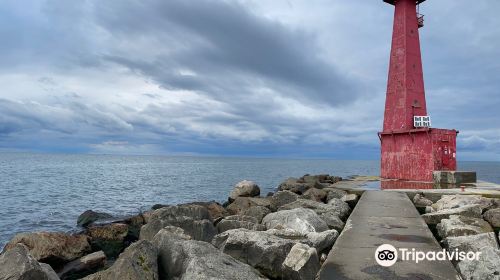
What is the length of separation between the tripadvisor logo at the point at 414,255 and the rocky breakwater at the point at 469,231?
0.39ft

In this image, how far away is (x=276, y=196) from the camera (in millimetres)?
13984

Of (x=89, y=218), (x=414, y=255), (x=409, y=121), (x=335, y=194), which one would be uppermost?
(x=409, y=121)

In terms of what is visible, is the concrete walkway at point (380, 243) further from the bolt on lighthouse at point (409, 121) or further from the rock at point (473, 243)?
the bolt on lighthouse at point (409, 121)

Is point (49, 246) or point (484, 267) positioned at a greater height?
point (484, 267)

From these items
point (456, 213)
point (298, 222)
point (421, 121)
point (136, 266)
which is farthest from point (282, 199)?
point (421, 121)

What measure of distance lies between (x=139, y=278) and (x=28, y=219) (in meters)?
16.7

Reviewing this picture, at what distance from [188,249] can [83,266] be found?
11.9ft

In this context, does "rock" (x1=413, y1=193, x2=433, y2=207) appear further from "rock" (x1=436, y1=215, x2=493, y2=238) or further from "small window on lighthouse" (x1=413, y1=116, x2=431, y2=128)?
"small window on lighthouse" (x1=413, y1=116, x2=431, y2=128)

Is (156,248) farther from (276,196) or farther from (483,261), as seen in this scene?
(276,196)

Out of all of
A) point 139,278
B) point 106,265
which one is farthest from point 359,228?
point 106,265

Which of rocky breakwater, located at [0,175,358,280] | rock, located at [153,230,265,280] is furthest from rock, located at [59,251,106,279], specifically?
rock, located at [153,230,265,280]

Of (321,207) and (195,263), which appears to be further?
(321,207)

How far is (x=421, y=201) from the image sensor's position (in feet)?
43.3

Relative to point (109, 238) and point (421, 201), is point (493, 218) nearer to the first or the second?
point (421, 201)
